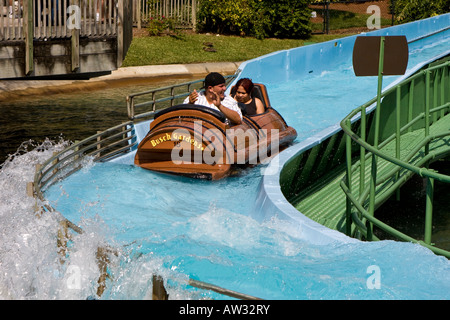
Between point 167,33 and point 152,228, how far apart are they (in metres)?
19.0

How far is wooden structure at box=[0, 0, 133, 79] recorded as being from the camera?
9.77 m

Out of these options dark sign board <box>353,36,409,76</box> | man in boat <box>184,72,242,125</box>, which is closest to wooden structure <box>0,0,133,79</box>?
man in boat <box>184,72,242,125</box>

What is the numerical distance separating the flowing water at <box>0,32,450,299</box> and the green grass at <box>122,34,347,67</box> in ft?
46.0

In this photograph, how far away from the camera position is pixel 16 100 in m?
17.3

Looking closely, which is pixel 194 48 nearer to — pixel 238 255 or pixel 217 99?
pixel 217 99

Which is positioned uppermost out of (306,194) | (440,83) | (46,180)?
(440,83)

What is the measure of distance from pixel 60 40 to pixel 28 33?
0.66 meters

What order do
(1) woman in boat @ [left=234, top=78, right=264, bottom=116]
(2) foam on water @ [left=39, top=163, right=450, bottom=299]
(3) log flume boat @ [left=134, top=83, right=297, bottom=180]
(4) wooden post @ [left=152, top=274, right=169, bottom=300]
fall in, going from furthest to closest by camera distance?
(1) woman in boat @ [left=234, top=78, right=264, bottom=116] < (3) log flume boat @ [left=134, top=83, right=297, bottom=180] < (2) foam on water @ [left=39, top=163, right=450, bottom=299] < (4) wooden post @ [left=152, top=274, right=169, bottom=300]

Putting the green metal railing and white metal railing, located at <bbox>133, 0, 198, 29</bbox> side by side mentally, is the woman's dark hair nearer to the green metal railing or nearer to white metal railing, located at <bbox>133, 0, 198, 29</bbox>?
the green metal railing

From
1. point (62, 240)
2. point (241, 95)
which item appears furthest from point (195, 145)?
point (62, 240)

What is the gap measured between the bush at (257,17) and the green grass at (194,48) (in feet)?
2.26

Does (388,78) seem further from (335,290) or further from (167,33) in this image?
(335,290)

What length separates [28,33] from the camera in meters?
9.80

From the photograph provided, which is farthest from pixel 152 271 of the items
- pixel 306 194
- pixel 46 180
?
pixel 306 194
